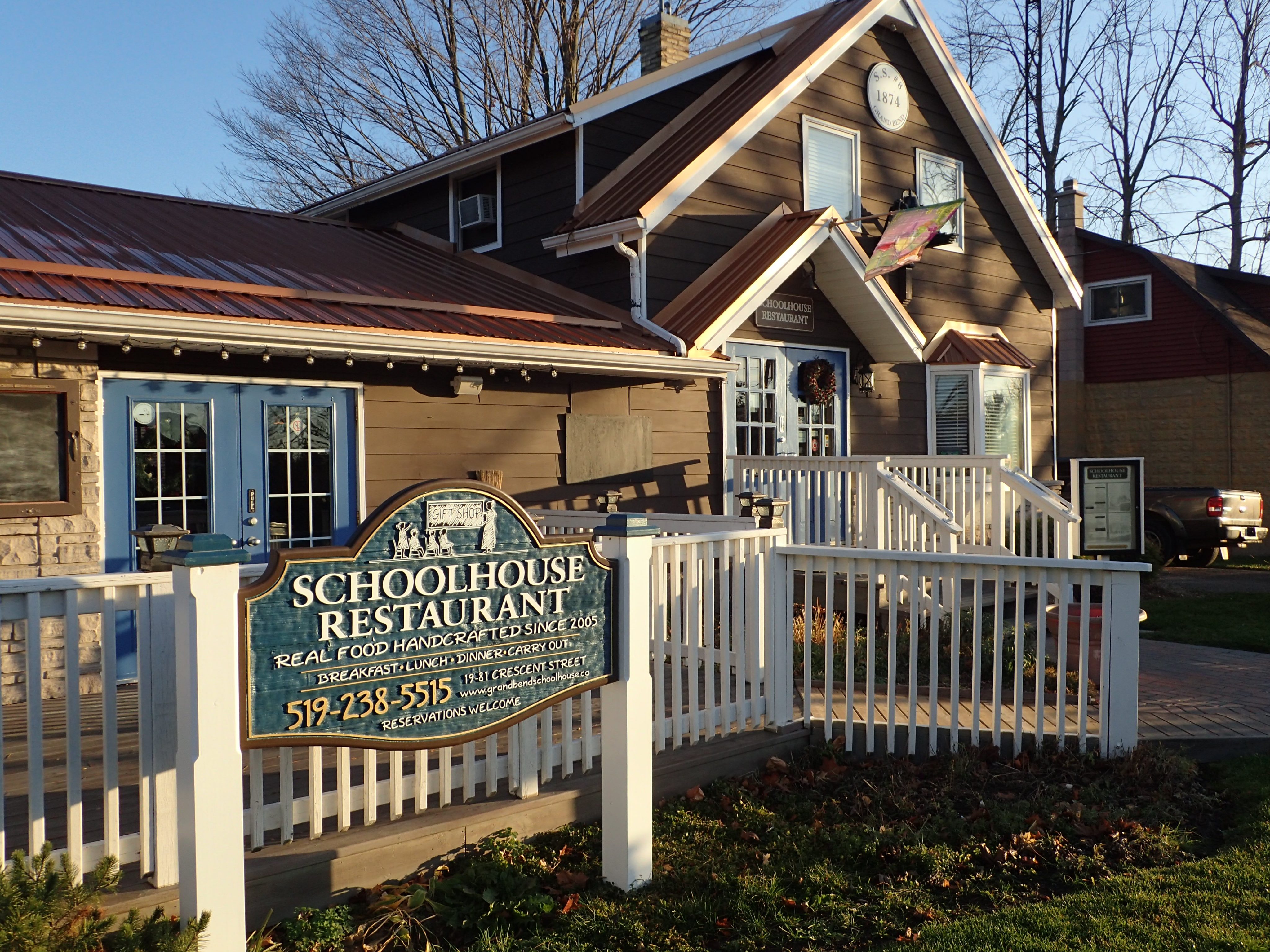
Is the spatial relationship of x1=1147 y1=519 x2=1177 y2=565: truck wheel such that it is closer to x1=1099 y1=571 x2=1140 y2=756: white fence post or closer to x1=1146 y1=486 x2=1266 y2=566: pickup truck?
x1=1146 y1=486 x2=1266 y2=566: pickup truck

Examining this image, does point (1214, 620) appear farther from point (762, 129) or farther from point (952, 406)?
point (762, 129)

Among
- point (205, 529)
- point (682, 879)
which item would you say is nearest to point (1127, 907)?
point (682, 879)

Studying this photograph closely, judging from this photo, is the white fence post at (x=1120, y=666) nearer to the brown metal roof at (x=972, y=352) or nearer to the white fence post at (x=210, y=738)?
the white fence post at (x=210, y=738)

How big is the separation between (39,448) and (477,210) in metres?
6.74

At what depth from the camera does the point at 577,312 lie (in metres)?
10.9

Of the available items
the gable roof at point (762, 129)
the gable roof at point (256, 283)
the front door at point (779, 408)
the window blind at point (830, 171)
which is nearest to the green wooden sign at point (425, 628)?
the gable roof at point (256, 283)

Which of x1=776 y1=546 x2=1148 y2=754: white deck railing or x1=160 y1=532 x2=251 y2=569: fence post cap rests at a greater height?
x1=160 y1=532 x2=251 y2=569: fence post cap

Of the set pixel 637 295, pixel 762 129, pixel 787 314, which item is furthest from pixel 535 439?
pixel 762 129

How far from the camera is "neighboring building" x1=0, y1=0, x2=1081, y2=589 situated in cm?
755

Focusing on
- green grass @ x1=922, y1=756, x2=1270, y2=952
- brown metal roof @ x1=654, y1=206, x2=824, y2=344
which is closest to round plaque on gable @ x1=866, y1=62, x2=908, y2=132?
brown metal roof @ x1=654, y1=206, x2=824, y2=344

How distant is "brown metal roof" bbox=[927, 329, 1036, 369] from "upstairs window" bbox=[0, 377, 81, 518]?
10.4 m

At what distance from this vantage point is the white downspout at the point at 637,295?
35.1 ft

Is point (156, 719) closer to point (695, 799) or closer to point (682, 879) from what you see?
point (682, 879)

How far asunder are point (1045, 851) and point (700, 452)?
7088 millimetres
